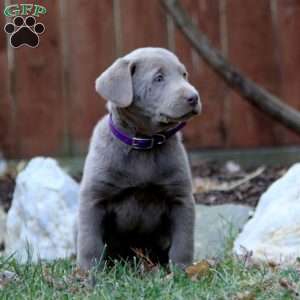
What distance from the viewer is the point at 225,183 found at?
6145 mm

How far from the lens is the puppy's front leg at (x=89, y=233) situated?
3.99 metres

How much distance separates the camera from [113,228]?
415cm

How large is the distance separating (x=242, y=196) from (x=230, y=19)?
195cm

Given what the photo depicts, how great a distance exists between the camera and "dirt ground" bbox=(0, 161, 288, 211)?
5680mm

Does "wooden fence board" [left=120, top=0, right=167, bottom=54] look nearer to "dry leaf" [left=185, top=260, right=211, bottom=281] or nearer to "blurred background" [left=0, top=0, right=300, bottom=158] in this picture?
"blurred background" [left=0, top=0, right=300, bottom=158]

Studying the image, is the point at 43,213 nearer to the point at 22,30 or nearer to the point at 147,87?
the point at 22,30

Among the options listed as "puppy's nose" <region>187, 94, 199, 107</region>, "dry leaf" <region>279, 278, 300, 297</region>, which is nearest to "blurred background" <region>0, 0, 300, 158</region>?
"puppy's nose" <region>187, 94, 199, 107</region>

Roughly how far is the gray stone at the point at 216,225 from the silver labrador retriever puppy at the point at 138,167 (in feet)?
2.12

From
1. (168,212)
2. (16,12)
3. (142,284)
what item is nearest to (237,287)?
(142,284)

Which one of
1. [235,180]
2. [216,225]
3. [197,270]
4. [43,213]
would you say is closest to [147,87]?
[197,270]

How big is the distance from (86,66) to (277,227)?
3.10 metres

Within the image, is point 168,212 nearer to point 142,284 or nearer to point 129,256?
point 129,256

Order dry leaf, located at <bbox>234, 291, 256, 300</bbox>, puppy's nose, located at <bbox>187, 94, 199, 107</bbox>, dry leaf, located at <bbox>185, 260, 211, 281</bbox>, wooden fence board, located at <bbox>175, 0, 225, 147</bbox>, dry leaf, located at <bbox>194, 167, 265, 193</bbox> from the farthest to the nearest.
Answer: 1. wooden fence board, located at <bbox>175, 0, 225, 147</bbox>
2. dry leaf, located at <bbox>194, 167, 265, 193</bbox>
3. puppy's nose, located at <bbox>187, 94, 199, 107</bbox>
4. dry leaf, located at <bbox>185, 260, 211, 281</bbox>
5. dry leaf, located at <bbox>234, 291, 256, 300</bbox>

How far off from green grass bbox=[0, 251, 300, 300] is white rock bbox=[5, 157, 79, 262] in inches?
58.5
